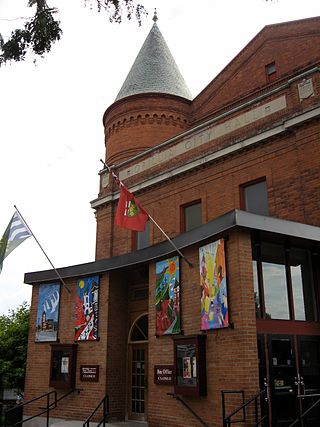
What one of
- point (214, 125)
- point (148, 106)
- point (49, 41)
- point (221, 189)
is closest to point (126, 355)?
point (221, 189)

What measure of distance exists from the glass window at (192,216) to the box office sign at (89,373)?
214 inches

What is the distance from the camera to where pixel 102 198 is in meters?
19.2

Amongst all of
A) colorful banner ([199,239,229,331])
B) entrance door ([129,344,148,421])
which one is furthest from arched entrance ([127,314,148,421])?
colorful banner ([199,239,229,331])

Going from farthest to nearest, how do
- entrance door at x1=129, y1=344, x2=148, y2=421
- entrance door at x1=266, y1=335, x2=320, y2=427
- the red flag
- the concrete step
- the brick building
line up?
1. entrance door at x1=129, y1=344, x2=148, y2=421
2. the concrete step
3. the red flag
4. the brick building
5. entrance door at x1=266, y1=335, x2=320, y2=427

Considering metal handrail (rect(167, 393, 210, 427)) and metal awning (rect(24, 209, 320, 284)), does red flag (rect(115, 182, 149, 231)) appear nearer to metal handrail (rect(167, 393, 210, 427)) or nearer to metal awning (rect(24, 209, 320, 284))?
metal awning (rect(24, 209, 320, 284))

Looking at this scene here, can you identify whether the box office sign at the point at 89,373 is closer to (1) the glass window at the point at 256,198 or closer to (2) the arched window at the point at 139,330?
(2) the arched window at the point at 139,330

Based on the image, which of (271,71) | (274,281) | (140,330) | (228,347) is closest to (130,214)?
(140,330)

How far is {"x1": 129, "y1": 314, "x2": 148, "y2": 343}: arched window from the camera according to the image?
15.0 metres

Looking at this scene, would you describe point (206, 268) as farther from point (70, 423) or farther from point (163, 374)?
point (70, 423)

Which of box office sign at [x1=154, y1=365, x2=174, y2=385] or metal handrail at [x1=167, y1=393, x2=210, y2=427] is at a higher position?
box office sign at [x1=154, y1=365, x2=174, y2=385]

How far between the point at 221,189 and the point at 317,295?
504cm

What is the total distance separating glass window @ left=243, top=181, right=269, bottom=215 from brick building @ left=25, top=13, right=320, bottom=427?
35 mm

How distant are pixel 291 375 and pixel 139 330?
237 inches

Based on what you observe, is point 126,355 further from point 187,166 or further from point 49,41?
point 49,41
